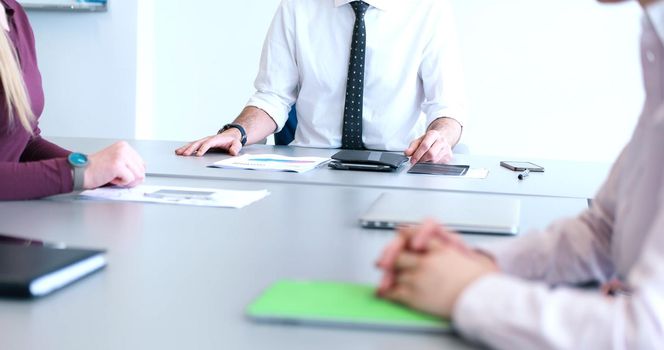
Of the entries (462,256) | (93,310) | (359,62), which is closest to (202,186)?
(93,310)

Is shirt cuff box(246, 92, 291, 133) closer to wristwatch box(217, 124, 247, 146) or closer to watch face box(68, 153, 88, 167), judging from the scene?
wristwatch box(217, 124, 247, 146)

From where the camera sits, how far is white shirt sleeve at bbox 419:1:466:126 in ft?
8.74

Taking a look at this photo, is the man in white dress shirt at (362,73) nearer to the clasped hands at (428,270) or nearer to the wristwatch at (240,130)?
the wristwatch at (240,130)

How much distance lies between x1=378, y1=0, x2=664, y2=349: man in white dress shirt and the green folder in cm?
2

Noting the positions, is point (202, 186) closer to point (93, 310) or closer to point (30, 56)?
point (30, 56)

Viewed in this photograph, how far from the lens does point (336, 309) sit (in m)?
0.72

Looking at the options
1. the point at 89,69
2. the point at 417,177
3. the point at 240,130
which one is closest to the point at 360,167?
the point at 417,177

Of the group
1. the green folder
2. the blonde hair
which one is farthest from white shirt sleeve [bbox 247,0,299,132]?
the green folder

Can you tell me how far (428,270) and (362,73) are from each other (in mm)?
2031

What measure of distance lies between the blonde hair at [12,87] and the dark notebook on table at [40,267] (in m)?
0.73

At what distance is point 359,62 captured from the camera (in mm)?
2672

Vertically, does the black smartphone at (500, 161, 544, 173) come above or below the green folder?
below

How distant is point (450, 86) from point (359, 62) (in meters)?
0.33

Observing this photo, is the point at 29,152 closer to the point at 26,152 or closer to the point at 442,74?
the point at 26,152
